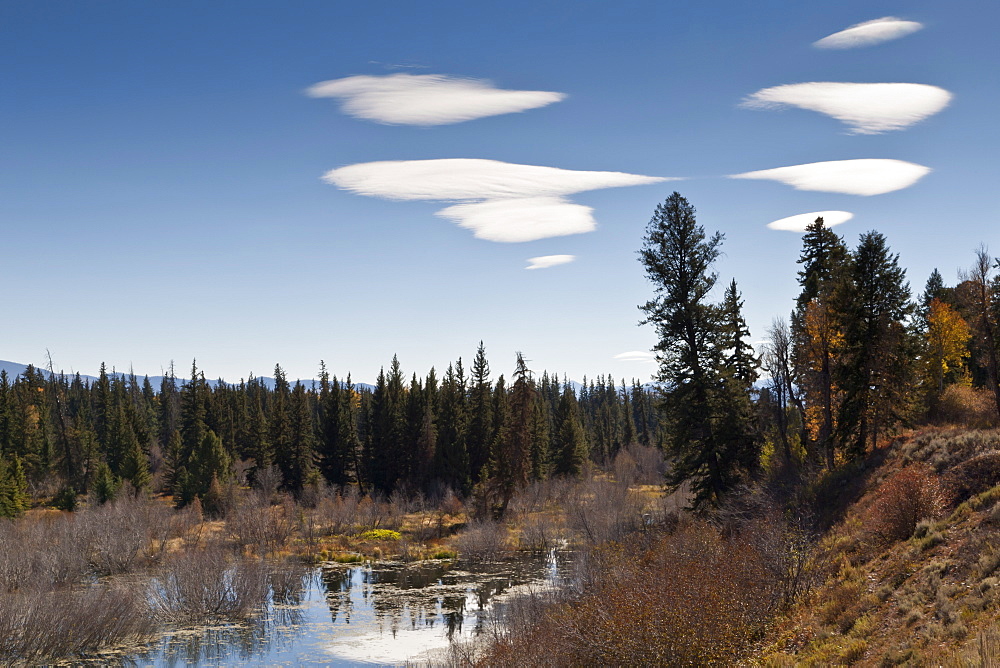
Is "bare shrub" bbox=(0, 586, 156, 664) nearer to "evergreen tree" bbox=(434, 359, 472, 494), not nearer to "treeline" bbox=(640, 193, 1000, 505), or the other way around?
"treeline" bbox=(640, 193, 1000, 505)

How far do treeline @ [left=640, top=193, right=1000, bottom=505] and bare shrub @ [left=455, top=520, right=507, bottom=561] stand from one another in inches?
617

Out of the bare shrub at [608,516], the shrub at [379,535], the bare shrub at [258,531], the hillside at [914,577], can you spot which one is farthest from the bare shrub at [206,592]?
the hillside at [914,577]

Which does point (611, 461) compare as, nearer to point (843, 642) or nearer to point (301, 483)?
point (301, 483)

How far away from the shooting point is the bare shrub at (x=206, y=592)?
32344mm

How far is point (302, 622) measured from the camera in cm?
3303

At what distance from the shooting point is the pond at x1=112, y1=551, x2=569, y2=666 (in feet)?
91.2

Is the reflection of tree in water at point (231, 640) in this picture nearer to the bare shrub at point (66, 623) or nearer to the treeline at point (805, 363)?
the bare shrub at point (66, 623)

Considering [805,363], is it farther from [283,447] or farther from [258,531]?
[283,447]

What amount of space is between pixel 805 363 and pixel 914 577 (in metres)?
25.7

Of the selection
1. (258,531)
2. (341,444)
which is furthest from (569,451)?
(258,531)

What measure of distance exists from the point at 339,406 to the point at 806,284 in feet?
167

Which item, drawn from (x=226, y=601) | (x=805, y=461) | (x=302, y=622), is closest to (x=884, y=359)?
(x=805, y=461)

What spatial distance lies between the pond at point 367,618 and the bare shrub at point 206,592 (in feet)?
3.97

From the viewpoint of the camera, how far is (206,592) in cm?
3281
